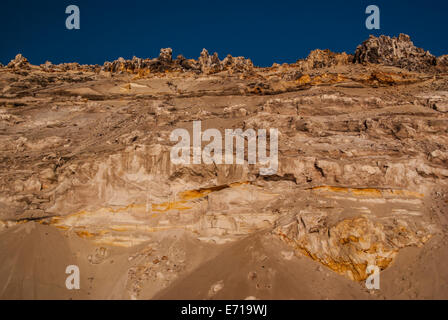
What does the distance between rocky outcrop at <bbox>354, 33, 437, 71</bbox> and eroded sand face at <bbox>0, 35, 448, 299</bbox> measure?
2.61 metres

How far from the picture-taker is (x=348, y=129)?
52.0ft

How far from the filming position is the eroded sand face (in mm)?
11133

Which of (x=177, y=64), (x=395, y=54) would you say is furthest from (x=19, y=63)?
(x=395, y=54)

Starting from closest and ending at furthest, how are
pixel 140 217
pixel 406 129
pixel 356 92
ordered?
pixel 140 217
pixel 406 129
pixel 356 92

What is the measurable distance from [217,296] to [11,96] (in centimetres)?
2017

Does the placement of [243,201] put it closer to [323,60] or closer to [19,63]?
[323,60]

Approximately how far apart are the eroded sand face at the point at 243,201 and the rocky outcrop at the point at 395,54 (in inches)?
103

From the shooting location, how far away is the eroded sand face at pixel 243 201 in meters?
11.1

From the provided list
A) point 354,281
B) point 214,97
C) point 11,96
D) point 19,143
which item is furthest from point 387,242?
point 11,96

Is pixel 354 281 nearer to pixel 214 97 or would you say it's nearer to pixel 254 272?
pixel 254 272

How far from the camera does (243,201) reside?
533 inches

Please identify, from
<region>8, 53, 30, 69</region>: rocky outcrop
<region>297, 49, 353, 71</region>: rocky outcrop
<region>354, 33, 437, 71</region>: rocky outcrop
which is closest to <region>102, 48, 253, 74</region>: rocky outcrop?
<region>297, 49, 353, 71</region>: rocky outcrop

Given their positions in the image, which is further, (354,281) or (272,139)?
(272,139)

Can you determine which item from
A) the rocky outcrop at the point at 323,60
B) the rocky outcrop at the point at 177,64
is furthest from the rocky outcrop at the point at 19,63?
the rocky outcrop at the point at 323,60
